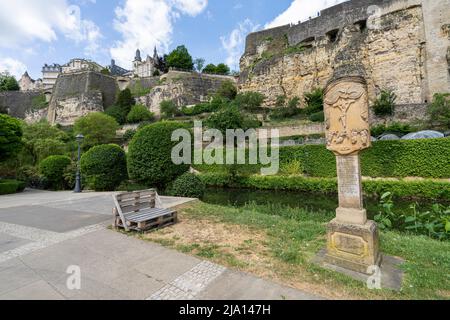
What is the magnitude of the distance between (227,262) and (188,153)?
7016mm

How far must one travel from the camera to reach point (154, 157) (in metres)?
9.36

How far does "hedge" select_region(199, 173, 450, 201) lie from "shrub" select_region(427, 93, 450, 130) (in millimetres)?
9351

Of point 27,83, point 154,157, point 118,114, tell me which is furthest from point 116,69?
point 154,157

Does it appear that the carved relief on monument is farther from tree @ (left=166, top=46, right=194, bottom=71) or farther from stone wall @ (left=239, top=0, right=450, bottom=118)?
tree @ (left=166, top=46, right=194, bottom=71)

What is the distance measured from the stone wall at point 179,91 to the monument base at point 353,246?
1540 inches

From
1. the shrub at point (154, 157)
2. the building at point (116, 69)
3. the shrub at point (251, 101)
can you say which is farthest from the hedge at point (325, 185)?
the building at point (116, 69)

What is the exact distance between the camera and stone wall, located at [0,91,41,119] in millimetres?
44188

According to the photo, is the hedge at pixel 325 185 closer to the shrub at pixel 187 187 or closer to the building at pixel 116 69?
the shrub at pixel 187 187

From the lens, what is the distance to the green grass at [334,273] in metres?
2.50

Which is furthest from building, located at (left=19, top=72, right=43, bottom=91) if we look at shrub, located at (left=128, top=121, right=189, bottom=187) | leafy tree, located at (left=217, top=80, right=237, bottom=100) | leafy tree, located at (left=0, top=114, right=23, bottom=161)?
shrub, located at (left=128, top=121, right=189, bottom=187)

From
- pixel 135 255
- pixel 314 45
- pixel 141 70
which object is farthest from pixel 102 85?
pixel 135 255

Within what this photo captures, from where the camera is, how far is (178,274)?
287 cm
